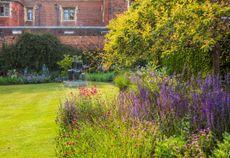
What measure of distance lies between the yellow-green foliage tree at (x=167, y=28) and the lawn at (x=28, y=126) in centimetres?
221

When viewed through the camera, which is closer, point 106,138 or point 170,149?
point 170,149

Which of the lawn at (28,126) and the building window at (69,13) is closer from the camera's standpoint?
the lawn at (28,126)

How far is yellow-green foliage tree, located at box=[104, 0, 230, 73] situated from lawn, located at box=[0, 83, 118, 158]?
7.25 feet

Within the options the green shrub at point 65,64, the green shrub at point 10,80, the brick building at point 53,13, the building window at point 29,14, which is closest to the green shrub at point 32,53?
the green shrub at point 65,64

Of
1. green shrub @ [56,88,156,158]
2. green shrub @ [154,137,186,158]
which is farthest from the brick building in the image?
green shrub @ [154,137,186,158]

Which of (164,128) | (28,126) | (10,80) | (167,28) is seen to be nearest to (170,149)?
(164,128)

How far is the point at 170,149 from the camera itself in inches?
165

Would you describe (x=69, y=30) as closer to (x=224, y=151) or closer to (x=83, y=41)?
(x=83, y=41)

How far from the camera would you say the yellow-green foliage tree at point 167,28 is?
230 inches

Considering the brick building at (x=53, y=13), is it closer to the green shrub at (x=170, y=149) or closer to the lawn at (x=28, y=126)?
the lawn at (x=28, y=126)

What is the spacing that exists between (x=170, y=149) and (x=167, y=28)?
111 inches

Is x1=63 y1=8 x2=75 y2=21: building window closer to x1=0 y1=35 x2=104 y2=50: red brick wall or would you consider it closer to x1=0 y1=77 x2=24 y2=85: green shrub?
x1=0 y1=35 x2=104 y2=50: red brick wall

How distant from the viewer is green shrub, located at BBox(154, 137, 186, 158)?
4.12 m

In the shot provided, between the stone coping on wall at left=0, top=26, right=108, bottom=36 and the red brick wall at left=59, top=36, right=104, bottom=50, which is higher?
the stone coping on wall at left=0, top=26, right=108, bottom=36
